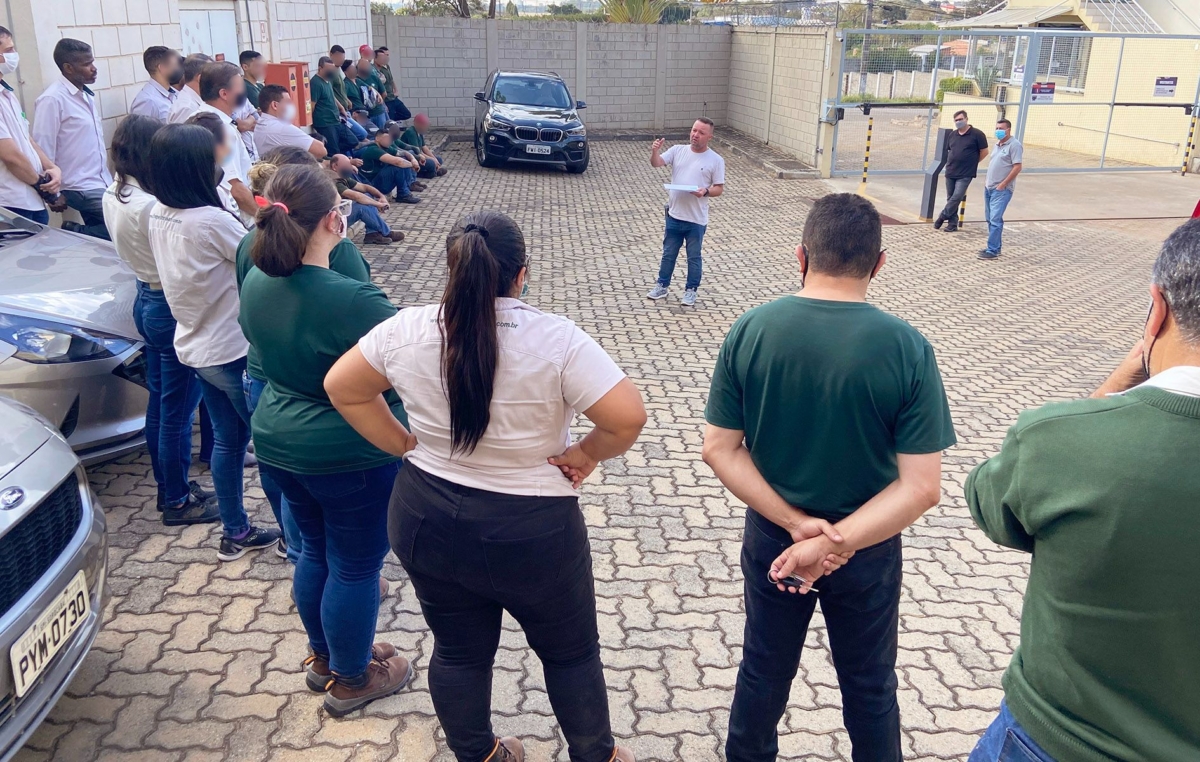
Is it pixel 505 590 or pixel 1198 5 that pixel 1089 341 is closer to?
pixel 505 590

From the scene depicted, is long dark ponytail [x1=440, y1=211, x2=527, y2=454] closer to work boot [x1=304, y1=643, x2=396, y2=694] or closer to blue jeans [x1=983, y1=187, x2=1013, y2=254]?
work boot [x1=304, y1=643, x2=396, y2=694]

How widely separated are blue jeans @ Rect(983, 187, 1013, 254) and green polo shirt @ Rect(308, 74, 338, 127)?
819cm

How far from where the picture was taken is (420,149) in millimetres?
14680

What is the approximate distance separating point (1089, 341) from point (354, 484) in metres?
7.31

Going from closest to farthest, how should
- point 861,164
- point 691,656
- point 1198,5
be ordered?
point 691,656 < point 861,164 < point 1198,5

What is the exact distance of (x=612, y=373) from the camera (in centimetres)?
226

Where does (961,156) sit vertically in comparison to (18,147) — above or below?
below

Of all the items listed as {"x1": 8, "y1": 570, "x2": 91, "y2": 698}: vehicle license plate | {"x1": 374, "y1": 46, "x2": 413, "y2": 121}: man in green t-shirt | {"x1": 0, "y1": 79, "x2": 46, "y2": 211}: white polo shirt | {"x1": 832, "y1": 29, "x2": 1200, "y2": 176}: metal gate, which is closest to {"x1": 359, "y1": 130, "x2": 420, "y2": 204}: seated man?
{"x1": 374, "y1": 46, "x2": 413, "y2": 121}: man in green t-shirt

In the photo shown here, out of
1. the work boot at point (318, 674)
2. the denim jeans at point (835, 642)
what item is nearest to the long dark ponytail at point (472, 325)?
the denim jeans at point (835, 642)

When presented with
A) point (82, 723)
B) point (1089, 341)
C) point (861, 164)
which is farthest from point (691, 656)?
point (861, 164)

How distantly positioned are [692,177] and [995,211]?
4.96m

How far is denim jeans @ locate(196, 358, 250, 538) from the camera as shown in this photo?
12.3 feet

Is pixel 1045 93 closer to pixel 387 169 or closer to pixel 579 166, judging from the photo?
pixel 579 166

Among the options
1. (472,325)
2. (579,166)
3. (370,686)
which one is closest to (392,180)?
(579,166)
